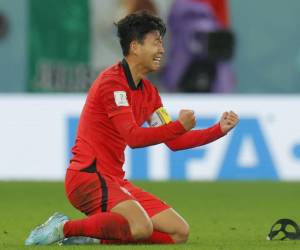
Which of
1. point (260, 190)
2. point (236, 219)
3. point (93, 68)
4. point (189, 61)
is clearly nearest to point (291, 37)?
point (189, 61)

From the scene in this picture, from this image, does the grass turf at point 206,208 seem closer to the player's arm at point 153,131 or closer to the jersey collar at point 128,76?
the player's arm at point 153,131

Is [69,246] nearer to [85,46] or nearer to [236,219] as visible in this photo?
[236,219]

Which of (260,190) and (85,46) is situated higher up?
(85,46)

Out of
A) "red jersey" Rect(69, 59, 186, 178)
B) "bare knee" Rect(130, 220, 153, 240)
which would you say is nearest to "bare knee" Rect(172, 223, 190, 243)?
"bare knee" Rect(130, 220, 153, 240)

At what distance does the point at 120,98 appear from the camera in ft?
30.3

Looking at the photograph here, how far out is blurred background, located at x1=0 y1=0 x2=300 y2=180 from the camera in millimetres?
17250

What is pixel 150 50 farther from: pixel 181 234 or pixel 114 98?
pixel 181 234

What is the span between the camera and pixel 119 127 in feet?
30.1

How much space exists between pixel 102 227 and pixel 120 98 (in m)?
0.87

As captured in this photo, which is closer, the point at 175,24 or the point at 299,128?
the point at 299,128

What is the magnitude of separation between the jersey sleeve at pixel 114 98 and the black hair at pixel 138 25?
0.38 meters

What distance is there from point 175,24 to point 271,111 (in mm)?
3369

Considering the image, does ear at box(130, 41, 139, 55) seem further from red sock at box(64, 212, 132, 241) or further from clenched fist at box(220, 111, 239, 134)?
red sock at box(64, 212, 132, 241)

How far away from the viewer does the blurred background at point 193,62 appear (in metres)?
17.2
